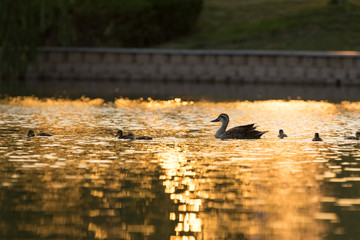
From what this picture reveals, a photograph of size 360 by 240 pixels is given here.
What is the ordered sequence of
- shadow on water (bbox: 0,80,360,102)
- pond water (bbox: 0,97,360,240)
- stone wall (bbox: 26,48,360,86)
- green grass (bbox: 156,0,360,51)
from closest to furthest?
1. pond water (bbox: 0,97,360,240)
2. shadow on water (bbox: 0,80,360,102)
3. stone wall (bbox: 26,48,360,86)
4. green grass (bbox: 156,0,360,51)

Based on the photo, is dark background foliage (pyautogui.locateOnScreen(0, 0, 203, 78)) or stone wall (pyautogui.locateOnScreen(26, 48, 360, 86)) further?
dark background foliage (pyautogui.locateOnScreen(0, 0, 203, 78))

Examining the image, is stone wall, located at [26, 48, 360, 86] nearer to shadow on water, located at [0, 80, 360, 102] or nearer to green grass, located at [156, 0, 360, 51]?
shadow on water, located at [0, 80, 360, 102]

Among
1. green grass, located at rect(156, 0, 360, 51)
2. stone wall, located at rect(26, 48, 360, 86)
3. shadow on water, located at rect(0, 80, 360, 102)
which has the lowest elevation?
shadow on water, located at rect(0, 80, 360, 102)

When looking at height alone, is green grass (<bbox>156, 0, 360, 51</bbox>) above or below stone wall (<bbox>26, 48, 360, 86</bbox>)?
above

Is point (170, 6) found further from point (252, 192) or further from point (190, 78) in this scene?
point (252, 192)

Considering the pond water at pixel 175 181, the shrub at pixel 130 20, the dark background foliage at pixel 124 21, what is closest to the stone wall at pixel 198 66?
the dark background foliage at pixel 124 21

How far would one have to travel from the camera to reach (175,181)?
46.2 ft

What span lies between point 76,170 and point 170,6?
32.6 metres

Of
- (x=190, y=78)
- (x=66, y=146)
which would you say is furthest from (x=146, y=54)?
(x=66, y=146)

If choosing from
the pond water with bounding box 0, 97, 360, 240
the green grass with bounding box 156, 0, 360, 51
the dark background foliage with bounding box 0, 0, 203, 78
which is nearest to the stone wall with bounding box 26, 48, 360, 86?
the dark background foliage with bounding box 0, 0, 203, 78

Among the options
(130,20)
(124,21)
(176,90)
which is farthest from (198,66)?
(176,90)

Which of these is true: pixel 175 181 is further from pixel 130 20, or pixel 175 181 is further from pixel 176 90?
pixel 130 20

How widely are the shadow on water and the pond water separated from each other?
32.3 ft

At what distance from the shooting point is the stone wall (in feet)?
141
